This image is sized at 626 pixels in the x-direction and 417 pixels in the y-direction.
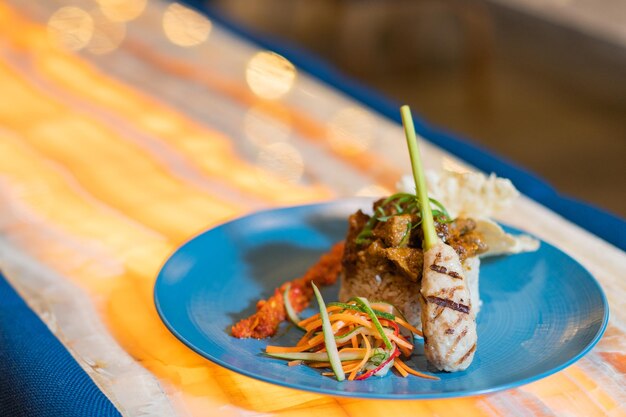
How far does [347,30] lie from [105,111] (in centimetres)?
384

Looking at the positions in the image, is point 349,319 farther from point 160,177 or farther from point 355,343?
point 160,177

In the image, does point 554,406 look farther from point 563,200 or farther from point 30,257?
point 30,257

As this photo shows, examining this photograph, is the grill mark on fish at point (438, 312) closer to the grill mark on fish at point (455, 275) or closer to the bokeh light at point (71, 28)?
the grill mark on fish at point (455, 275)

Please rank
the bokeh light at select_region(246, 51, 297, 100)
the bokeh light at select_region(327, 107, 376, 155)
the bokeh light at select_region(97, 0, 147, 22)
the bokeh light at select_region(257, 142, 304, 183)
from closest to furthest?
the bokeh light at select_region(257, 142, 304, 183)
the bokeh light at select_region(327, 107, 376, 155)
the bokeh light at select_region(246, 51, 297, 100)
the bokeh light at select_region(97, 0, 147, 22)

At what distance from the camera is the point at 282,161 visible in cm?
226

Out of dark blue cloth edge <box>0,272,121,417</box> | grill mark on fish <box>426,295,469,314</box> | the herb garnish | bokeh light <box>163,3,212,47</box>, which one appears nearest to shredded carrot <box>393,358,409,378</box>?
grill mark on fish <box>426,295,469,314</box>

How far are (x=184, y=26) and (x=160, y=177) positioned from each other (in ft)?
3.77

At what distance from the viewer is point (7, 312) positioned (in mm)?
1574

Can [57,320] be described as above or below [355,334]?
below

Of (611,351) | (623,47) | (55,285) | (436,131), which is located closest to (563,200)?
(436,131)

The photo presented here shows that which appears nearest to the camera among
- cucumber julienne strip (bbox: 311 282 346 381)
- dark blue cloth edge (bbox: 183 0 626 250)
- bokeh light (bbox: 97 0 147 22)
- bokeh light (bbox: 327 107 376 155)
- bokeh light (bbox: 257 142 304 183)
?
cucumber julienne strip (bbox: 311 282 346 381)

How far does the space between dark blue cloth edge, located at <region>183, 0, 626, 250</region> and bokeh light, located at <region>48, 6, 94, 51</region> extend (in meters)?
0.46

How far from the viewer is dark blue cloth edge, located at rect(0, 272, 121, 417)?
1.31m

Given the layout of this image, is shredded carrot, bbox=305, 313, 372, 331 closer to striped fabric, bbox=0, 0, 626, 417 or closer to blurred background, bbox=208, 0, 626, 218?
striped fabric, bbox=0, 0, 626, 417
